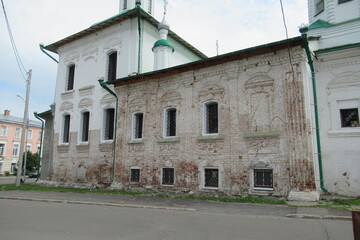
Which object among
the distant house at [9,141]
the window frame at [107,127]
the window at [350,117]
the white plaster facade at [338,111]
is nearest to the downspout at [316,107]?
the white plaster facade at [338,111]

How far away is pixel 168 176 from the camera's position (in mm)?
14875

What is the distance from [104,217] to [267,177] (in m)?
6.88

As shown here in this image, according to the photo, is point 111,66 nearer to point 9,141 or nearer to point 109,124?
point 109,124

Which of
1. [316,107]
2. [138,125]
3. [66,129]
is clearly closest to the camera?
[316,107]

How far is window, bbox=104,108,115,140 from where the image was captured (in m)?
18.5

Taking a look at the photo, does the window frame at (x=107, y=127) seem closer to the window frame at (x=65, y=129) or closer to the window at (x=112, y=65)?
the window at (x=112, y=65)

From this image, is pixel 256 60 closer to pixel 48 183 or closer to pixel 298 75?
pixel 298 75

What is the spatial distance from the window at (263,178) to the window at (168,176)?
4.35 m

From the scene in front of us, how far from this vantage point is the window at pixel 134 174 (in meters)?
16.0

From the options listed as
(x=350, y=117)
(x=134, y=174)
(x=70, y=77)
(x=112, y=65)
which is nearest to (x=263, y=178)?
(x=350, y=117)

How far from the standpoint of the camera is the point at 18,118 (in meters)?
55.3

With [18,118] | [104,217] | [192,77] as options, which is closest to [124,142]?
[192,77]

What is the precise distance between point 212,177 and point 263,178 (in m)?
2.41

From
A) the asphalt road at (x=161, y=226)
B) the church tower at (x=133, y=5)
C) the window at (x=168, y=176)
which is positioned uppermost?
the church tower at (x=133, y=5)
